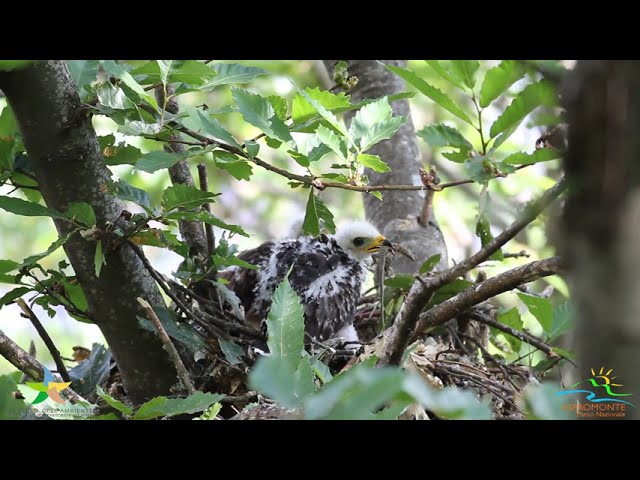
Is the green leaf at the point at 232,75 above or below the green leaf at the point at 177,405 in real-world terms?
above

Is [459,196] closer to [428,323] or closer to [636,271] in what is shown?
[428,323]

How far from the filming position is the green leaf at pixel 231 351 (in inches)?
81.7

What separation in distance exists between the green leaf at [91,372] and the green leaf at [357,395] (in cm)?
152

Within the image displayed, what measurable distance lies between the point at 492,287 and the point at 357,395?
2.59ft

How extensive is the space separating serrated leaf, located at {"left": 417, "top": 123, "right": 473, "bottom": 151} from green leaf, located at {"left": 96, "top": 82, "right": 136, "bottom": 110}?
0.65 meters

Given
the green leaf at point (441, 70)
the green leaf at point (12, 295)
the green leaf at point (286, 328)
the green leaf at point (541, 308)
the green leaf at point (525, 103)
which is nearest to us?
the green leaf at point (525, 103)

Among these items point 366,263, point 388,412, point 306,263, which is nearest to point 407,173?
point 366,263

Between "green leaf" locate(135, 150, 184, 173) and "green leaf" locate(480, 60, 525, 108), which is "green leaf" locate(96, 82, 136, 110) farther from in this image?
"green leaf" locate(480, 60, 525, 108)

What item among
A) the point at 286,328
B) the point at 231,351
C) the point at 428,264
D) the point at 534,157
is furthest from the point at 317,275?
the point at 534,157

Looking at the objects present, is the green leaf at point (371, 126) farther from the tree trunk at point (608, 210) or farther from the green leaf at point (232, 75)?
the tree trunk at point (608, 210)

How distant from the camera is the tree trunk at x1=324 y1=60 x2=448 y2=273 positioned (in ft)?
10.0

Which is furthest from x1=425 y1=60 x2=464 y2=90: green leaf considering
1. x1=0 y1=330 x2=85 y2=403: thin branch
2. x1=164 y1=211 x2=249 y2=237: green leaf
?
x1=0 y1=330 x2=85 y2=403: thin branch

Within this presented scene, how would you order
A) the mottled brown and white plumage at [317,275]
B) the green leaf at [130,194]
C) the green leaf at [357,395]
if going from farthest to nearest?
the mottled brown and white plumage at [317,275] → the green leaf at [130,194] → the green leaf at [357,395]

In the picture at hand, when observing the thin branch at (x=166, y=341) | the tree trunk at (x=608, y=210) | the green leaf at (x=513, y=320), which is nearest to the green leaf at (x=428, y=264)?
the green leaf at (x=513, y=320)
